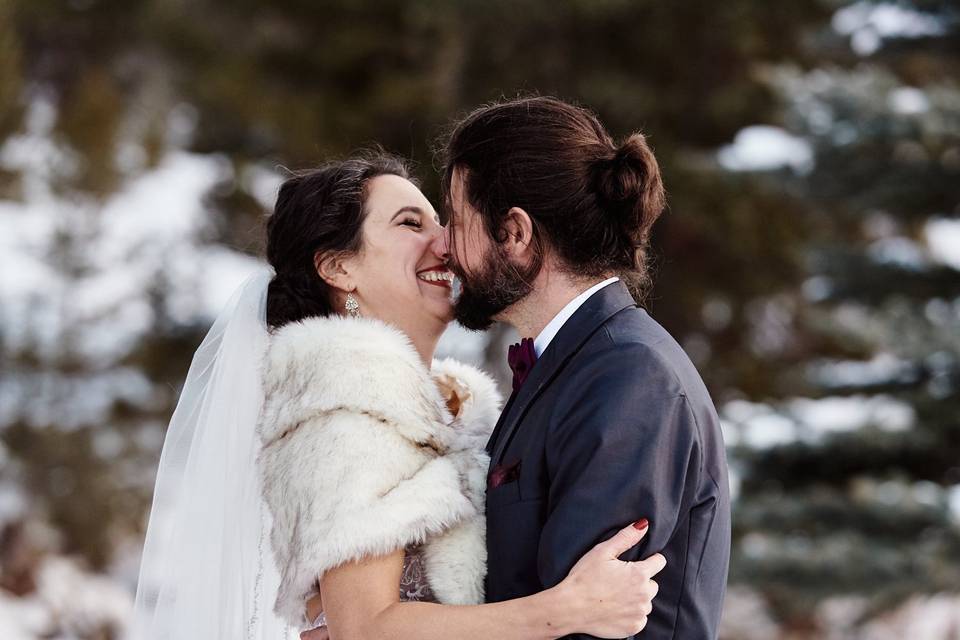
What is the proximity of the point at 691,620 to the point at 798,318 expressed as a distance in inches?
391

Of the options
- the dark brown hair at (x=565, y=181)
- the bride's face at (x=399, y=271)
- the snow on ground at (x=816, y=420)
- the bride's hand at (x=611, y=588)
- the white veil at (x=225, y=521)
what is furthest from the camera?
the snow on ground at (x=816, y=420)

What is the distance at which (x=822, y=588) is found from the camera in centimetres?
685

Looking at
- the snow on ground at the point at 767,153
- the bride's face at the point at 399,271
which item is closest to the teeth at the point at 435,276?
the bride's face at the point at 399,271

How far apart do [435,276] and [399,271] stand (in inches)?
3.9

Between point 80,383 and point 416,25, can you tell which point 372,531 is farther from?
point 80,383

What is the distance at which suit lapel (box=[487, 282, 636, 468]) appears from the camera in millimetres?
2412

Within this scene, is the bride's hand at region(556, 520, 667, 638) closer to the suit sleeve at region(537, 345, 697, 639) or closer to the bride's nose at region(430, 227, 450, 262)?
the suit sleeve at region(537, 345, 697, 639)

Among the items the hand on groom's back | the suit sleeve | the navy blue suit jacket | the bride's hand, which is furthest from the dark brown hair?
the hand on groom's back

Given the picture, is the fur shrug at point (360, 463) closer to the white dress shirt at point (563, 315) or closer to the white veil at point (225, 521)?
the white veil at point (225, 521)

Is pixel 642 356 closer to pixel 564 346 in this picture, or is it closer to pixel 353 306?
pixel 564 346

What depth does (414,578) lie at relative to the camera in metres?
2.56

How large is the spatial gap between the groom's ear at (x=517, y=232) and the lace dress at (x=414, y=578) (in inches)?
26.9

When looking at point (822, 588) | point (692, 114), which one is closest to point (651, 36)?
point (692, 114)

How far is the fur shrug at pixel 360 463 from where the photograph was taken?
2.41 m
